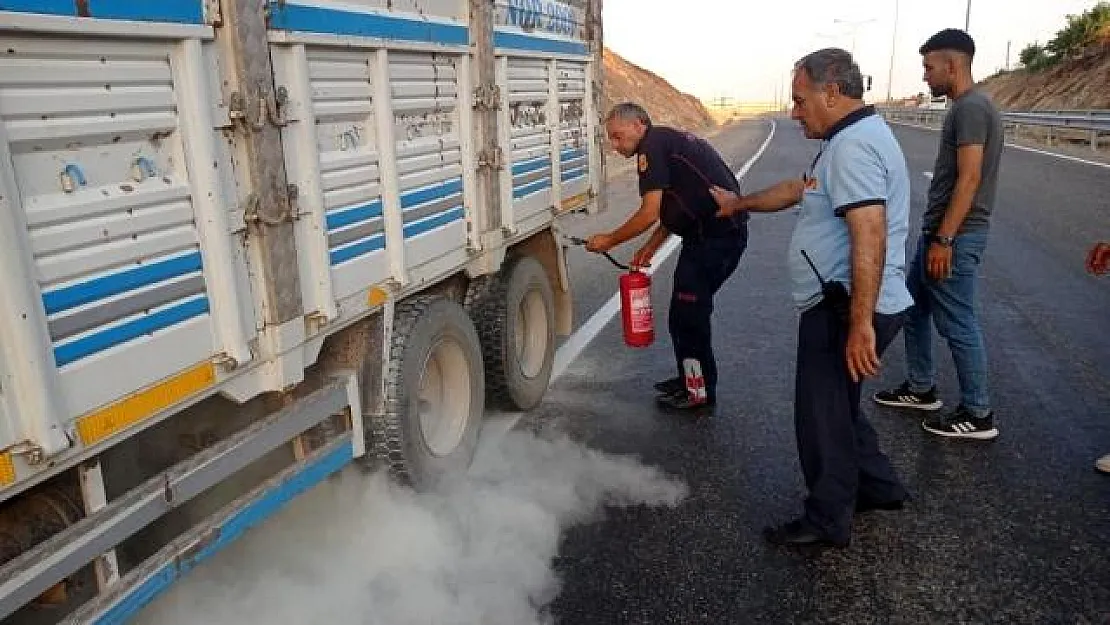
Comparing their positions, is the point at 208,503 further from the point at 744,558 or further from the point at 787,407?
the point at 787,407

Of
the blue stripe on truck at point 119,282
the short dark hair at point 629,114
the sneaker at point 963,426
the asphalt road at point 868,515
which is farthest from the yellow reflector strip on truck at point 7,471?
the sneaker at point 963,426

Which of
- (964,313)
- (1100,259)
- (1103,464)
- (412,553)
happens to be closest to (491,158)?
(412,553)

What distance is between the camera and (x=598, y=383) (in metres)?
5.82

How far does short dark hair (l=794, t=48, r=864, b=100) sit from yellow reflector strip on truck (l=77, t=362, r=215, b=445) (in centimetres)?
240

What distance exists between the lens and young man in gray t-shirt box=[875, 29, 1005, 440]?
4.48 m

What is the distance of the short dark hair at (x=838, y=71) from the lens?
3.38 meters

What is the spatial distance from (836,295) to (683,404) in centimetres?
192

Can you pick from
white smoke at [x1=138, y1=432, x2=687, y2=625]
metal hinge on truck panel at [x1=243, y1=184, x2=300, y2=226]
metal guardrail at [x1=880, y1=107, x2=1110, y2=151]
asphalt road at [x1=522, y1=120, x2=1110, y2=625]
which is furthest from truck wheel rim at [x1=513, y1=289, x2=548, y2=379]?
metal guardrail at [x1=880, y1=107, x2=1110, y2=151]

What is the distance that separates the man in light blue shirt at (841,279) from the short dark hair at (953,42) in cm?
133

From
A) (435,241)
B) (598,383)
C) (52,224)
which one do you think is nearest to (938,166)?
(598,383)

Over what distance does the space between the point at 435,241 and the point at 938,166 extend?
279 cm

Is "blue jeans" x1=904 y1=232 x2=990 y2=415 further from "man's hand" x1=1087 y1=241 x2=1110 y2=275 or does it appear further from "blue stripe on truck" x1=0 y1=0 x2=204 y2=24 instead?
"blue stripe on truck" x1=0 y1=0 x2=204 y2=24

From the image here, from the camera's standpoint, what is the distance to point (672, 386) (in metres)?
5.46

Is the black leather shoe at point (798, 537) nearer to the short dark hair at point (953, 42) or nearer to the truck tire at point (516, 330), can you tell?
the truck tire at point (516, 330)
